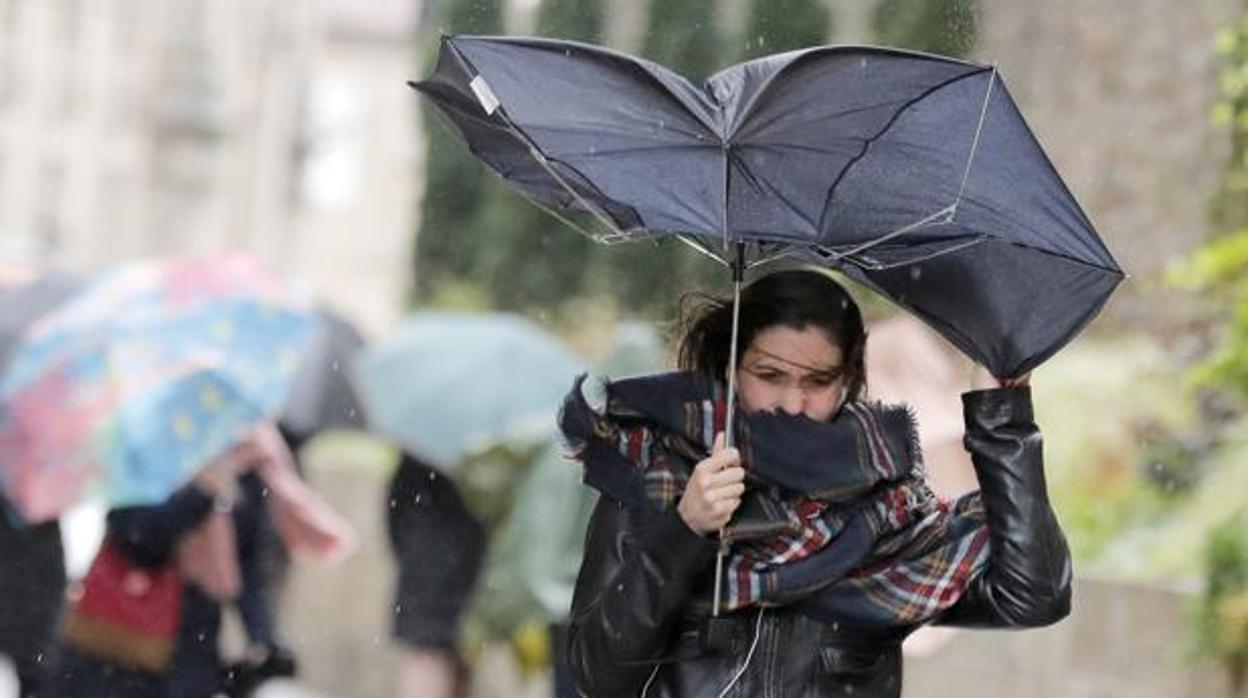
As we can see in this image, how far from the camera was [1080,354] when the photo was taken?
527 inches

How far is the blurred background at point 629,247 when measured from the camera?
37.0ft

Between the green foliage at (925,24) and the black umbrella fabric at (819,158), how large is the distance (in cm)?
803

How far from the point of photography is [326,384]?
521 inches

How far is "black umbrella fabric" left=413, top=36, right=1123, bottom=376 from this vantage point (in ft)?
14.8

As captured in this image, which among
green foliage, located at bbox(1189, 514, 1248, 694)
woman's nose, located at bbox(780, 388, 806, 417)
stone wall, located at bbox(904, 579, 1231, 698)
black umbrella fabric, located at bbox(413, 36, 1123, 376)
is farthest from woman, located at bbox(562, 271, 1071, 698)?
stone wall, located at bbox(904, 579, 1231, 698)

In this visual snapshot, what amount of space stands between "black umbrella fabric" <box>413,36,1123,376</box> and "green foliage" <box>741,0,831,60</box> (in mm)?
9299

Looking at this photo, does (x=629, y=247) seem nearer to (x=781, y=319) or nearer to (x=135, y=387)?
(x=135, y=387)

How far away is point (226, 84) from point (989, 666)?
15.9m

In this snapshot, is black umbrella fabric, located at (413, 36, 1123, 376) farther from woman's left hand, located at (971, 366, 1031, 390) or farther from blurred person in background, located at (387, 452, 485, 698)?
blurred person in background, located at (387, 452, 485, 698)

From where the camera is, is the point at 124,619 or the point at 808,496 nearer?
the point at 808,496

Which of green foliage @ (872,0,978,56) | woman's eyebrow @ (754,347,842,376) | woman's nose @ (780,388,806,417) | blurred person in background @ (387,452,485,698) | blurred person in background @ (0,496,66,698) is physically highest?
green foliage @ (872,0,978,56)

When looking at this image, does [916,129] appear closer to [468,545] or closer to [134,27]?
[468,545]

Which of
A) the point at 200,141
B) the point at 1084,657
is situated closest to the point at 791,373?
the point at 1084,657

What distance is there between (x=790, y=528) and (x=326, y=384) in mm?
8691
